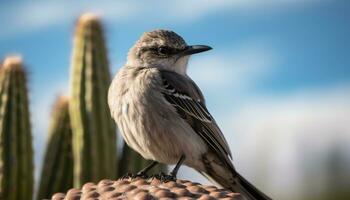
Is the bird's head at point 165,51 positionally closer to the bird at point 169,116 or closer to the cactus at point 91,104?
the bird at point 169,116

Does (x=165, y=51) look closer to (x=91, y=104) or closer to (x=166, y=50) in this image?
(x=166, y=50)

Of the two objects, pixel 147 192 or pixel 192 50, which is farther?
pixel 192 50

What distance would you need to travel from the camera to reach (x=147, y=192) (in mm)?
3725

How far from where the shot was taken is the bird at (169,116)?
19.5 feet

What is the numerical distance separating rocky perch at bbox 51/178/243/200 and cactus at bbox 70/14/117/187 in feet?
15.8

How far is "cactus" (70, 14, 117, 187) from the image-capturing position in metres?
8.74

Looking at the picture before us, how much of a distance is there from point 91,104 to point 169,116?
9.45 feet

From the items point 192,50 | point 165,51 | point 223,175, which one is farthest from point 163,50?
point 223,175

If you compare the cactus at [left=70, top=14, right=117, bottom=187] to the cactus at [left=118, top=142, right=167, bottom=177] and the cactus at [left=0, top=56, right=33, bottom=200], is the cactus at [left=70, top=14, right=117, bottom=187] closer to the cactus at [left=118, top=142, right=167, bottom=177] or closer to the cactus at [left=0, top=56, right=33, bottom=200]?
the cactus at [left=118, top=142, right=167, bottom=177]

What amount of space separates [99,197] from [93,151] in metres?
5.05

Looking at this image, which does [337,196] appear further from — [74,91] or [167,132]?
[167,132]

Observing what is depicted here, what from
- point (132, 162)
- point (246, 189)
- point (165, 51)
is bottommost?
point (132, 162)

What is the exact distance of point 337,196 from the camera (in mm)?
10398

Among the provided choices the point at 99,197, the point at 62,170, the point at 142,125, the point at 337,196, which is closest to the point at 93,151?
the point at 62,170
